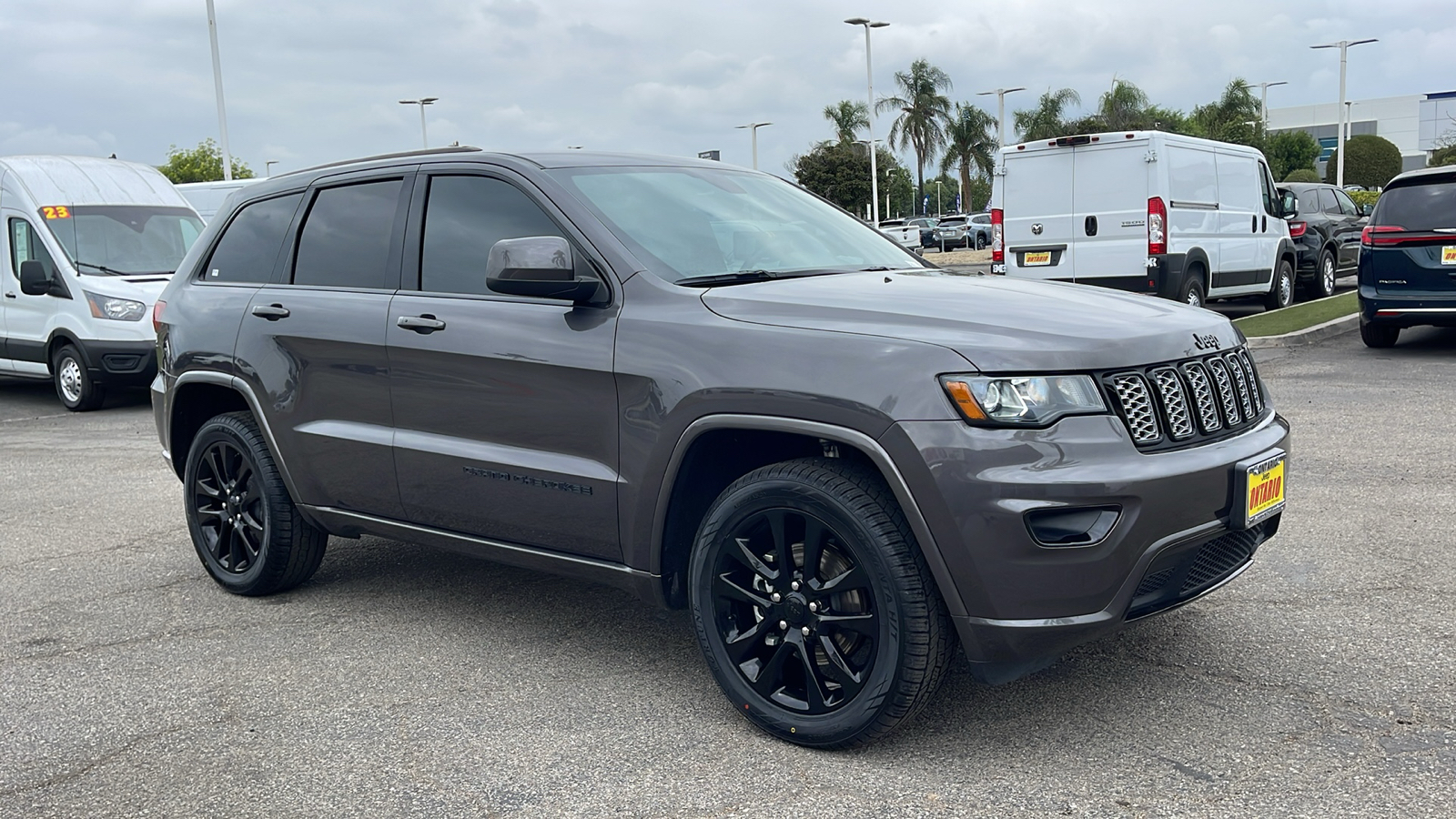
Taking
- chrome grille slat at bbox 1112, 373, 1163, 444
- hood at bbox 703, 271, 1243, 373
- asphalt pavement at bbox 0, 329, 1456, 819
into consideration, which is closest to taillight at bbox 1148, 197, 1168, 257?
asphalt pavement at bbox 0, 329, 1456, 819

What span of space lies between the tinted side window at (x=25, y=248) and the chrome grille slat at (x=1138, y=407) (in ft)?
38.6

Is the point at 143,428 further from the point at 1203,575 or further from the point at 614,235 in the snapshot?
the point at 1203,575

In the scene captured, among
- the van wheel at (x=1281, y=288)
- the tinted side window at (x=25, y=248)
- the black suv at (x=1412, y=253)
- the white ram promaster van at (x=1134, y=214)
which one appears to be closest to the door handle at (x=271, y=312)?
the tinted side window at (x=25, y=248)

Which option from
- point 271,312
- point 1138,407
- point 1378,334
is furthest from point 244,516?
point 1378,334

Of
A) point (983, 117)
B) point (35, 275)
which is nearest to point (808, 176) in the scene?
point (983, 117)

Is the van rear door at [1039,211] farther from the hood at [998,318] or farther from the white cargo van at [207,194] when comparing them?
the white cargo van at [207,194]

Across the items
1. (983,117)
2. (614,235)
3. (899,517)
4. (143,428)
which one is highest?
(983,117)

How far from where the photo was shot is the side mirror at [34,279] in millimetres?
12008

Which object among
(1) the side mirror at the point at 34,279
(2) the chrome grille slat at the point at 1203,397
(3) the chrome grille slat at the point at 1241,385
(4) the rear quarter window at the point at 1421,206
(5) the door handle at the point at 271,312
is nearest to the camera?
(2) the chrome grille slat at the point at 1203,397

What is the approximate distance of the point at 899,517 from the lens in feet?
10.6

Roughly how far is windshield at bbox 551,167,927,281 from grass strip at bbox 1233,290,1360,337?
982cm

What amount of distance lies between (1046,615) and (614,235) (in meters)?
1.77

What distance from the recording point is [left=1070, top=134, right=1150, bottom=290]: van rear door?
1355 centimetres

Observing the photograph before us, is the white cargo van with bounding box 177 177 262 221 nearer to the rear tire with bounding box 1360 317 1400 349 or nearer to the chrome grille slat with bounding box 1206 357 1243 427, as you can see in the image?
the rear tire with bounding box 1360 317 1400 349
